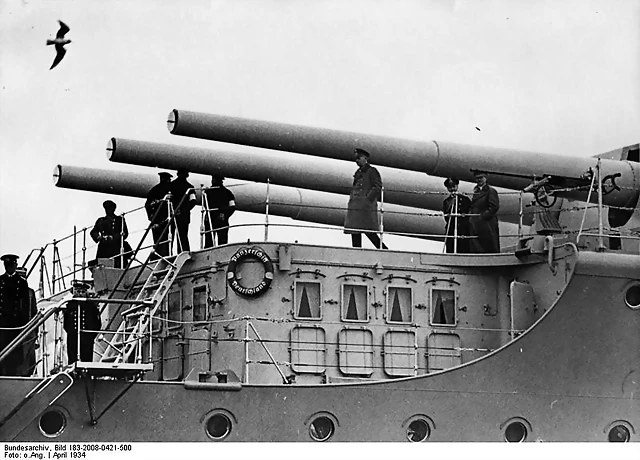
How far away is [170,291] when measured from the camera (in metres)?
17.6

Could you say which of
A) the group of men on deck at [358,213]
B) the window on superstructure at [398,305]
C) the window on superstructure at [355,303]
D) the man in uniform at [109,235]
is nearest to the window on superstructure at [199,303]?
the group of men on deck at [358,213]

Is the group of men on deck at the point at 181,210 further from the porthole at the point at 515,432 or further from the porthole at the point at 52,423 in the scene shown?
the porthole at the point at 515,432

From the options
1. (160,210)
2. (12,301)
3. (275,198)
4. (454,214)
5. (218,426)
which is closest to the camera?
(218,426)

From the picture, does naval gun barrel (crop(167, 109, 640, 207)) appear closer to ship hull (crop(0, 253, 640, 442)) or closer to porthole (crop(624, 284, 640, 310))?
porthole (crop(624, 284, 640, 310))

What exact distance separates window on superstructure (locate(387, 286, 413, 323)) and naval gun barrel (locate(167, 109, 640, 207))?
8.42ft

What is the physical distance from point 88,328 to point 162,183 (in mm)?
4288

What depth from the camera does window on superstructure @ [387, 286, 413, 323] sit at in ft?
55.7

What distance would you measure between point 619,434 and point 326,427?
405 cm

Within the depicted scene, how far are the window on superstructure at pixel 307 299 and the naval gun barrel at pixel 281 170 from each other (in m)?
2.05

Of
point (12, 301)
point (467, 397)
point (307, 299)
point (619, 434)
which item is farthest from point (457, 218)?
point (12, 301)

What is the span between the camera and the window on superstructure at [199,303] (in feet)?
55.5

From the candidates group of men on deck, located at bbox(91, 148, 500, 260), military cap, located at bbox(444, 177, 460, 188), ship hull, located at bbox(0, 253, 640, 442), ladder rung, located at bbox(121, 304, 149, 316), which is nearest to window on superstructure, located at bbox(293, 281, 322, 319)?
group of men on deck, located at bbox(91, 148, 500, 260)

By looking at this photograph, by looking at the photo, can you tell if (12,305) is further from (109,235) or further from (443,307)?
(443,307)

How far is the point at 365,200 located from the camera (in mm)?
17812
